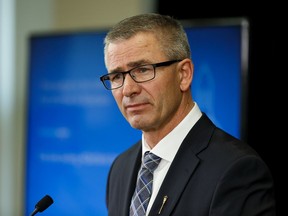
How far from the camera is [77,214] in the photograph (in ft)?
12.1

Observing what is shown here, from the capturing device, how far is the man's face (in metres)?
2.02

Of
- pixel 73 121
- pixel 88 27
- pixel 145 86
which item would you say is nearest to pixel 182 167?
pixel 145 86

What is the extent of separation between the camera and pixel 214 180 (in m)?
1.85

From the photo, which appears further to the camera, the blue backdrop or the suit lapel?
the blue backdrop

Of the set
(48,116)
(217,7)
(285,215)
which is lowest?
(285,215)

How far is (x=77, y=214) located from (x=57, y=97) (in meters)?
0.81

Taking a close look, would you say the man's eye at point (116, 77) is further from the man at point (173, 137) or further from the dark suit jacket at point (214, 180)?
the dark suit jacket at point (214, 180)

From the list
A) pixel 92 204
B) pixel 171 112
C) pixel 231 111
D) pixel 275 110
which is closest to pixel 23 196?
pixel 92 204

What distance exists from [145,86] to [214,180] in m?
0.43

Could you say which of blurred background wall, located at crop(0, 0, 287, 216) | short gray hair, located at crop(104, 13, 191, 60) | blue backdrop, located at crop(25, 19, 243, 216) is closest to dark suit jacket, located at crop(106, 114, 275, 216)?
short gray hair, located at crop(104, 13, 191, 60)

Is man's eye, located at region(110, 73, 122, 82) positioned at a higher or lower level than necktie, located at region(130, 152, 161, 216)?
higher

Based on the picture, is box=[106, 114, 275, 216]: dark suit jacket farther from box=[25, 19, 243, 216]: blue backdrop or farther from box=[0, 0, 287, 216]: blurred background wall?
box=[0, 0, 287, 216]: blurred background wall

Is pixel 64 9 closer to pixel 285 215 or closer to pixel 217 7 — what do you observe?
pixel 217 7

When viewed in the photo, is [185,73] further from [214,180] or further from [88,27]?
[88,27]
